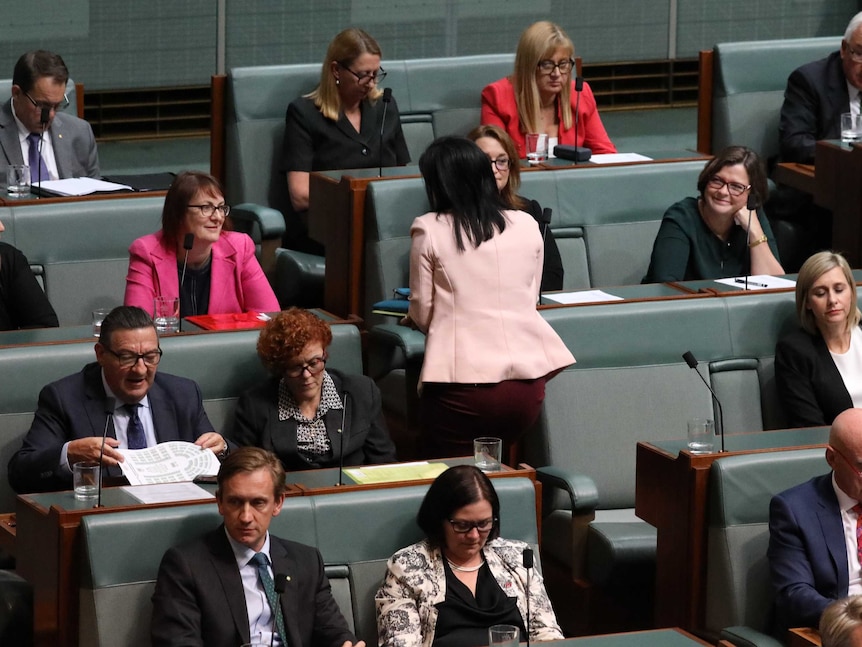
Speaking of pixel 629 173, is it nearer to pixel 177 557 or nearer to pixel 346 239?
pixel 346 239

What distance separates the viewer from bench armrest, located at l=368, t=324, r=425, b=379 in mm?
4031

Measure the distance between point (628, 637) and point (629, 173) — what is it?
2142 mm

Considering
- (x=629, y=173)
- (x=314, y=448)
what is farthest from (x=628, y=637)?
(x=629, y=173)

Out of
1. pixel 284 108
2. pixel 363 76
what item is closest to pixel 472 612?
pixel 363 76

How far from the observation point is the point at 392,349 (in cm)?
419

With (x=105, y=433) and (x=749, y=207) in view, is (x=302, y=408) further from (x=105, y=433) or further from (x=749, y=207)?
(x=749, y=207)

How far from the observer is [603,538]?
3584 millimetres

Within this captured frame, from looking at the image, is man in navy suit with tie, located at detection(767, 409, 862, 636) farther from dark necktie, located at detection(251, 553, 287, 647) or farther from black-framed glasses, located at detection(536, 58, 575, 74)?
black-framed glasses, located at detection(536, 58, 575, 74)

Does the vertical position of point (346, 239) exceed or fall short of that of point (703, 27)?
it falls short

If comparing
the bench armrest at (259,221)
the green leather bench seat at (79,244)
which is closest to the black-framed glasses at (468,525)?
the green leather bench seat at (79,244)

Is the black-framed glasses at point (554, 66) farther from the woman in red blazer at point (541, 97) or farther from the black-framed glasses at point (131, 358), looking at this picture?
the black-framed glasses at point (131, 358)

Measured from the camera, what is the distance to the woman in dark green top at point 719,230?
454cm

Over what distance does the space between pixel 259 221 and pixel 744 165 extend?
1.45 metres

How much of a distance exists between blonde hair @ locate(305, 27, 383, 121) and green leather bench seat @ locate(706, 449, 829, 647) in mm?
2207
